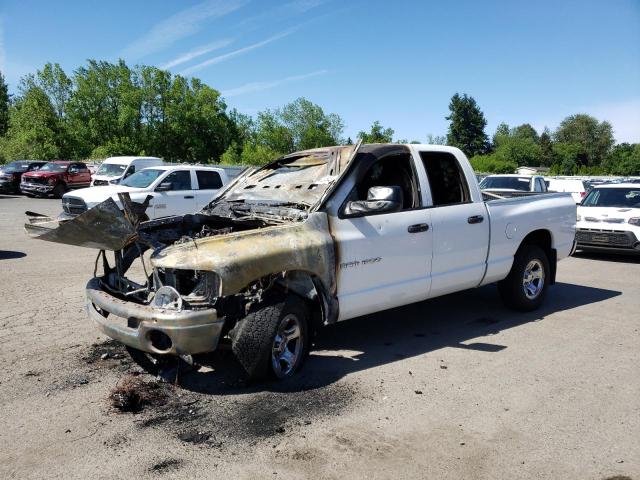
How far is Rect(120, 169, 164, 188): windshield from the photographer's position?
12922 mm

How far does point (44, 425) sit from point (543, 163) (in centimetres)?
9577

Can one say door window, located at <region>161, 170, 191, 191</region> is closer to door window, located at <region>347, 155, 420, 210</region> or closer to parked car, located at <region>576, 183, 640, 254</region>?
door window, located at <region>347, 155, 420, 210</region>

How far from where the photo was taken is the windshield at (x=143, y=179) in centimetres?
1292

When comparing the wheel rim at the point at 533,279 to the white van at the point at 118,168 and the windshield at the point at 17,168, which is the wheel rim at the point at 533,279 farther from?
the windshield at the point at 17,168

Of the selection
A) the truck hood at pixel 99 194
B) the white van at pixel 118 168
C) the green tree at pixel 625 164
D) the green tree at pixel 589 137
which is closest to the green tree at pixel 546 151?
the green tree at pixel 589 137

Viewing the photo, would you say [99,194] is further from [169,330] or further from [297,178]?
[169,330]

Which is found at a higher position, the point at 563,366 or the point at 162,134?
the point at 162,134

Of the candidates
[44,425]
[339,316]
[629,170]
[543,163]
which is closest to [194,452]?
[44,425]

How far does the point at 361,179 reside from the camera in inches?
197

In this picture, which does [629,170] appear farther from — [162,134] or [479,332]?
[479,332]

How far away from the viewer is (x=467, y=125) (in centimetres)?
8644

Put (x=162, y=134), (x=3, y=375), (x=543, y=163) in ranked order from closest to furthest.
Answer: (x=3, y=375)
(x=162, y=134)
(x=543, y=163)

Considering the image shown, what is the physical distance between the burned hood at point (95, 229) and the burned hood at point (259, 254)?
0.36 m

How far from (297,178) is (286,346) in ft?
6.08
